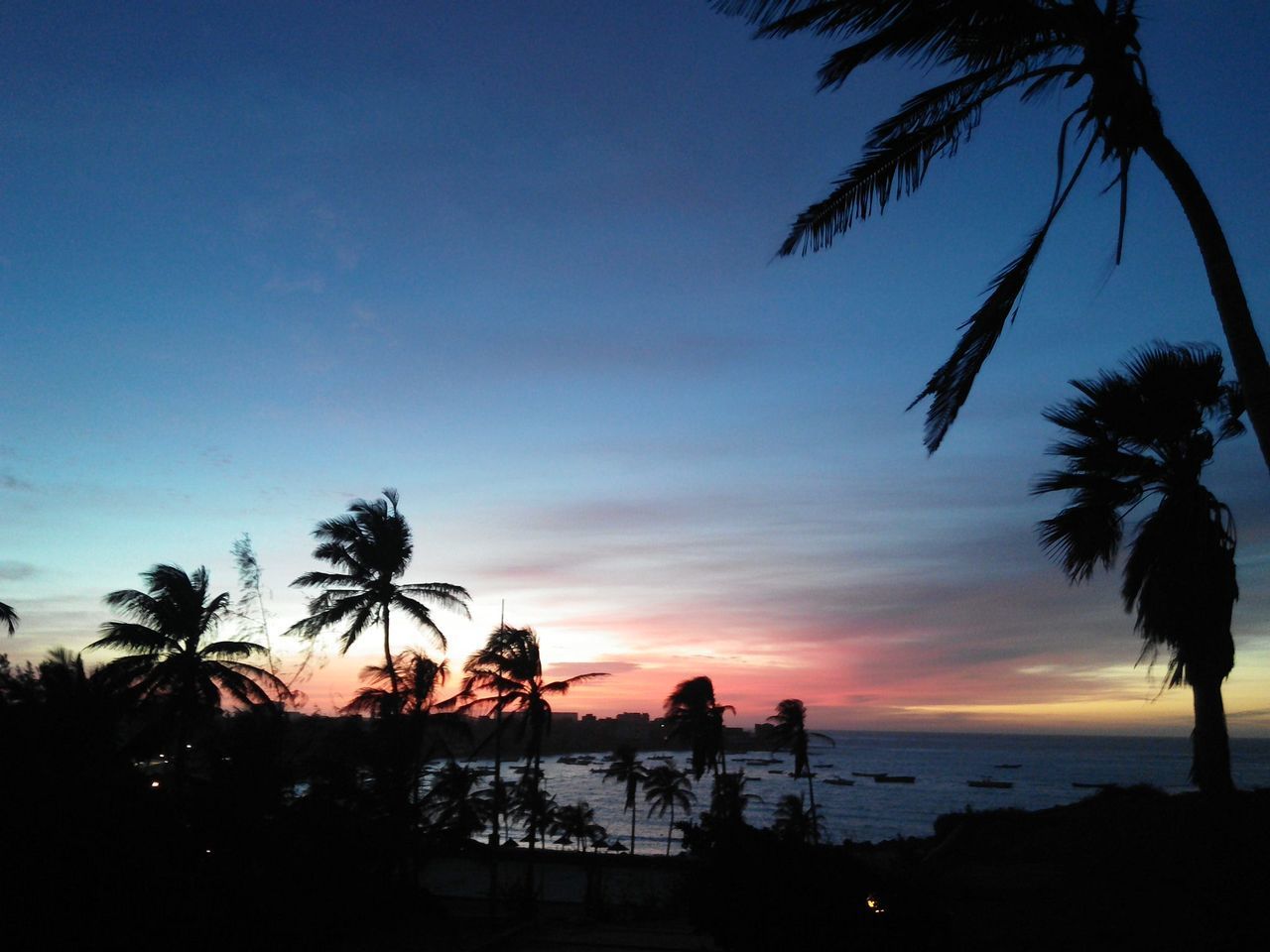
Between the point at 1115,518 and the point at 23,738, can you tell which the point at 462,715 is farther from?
the point at 1115,518

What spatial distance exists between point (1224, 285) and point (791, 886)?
9.31 metres

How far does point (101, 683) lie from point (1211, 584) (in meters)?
17.2

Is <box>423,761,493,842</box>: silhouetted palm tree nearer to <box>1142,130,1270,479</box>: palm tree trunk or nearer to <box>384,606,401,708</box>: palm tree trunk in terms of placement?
<box>384,606,401,708</box>: palm tree trunk

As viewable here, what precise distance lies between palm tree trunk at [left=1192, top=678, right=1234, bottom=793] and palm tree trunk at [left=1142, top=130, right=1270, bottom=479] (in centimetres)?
898

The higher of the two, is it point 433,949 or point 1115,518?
point 1115,518

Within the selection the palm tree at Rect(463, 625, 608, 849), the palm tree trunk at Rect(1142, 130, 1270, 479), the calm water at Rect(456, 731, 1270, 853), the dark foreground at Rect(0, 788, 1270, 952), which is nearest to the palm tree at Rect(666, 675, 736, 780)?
the palm tree at Rect(463, 625, 608, 849)

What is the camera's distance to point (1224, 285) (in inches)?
199

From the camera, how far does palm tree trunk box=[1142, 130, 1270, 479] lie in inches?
190

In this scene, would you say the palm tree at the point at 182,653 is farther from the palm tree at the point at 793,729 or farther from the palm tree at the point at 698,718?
the palm tree at the point at 793,729

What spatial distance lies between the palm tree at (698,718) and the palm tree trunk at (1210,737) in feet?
126

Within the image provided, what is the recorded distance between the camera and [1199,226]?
519 cm

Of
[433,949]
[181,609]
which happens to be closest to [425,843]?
[433,949]

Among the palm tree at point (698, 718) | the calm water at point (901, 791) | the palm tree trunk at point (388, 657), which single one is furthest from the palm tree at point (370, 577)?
the calm water at point (901, 791)

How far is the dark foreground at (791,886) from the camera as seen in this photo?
33.3 ft
